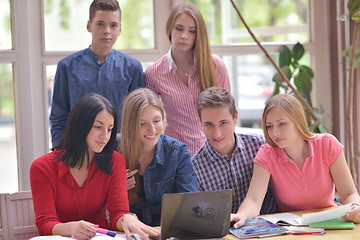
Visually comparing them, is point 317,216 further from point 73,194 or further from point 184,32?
point 184,32

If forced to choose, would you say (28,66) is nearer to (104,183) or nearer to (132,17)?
(132,17)

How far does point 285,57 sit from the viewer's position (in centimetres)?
364

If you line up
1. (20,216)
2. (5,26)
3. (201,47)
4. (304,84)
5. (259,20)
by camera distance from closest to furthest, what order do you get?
(20,216), (201,47), (5,26), (304,84), (259,20)

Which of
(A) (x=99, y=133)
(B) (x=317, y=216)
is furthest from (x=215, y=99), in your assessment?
(B) (x=317, y=216)

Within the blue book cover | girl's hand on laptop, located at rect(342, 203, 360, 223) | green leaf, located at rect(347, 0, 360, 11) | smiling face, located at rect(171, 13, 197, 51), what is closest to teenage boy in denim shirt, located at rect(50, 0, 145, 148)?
smiling face, located at rect(171, 13, 197, 51)

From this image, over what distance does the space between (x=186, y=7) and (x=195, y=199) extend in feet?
3.96

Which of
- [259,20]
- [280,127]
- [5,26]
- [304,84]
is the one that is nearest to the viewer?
[280,127]

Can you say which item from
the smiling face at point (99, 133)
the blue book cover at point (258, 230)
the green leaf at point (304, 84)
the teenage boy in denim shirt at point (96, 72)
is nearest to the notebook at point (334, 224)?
the blue book cover at point (258, 230)

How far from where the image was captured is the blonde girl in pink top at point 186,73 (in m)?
2.81

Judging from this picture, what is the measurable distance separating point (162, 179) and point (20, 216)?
0.61 m

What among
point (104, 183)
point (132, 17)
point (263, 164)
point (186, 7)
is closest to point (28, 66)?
point (132, 17)

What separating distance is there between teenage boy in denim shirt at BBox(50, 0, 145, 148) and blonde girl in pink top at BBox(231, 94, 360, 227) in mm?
772

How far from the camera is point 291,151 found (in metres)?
2.50

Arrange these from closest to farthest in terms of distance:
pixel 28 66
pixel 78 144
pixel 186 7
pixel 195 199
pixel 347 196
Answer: pixel 195 199
pixel 78 144
pixel 347 196
pixel 186 7
pixel 28 66
